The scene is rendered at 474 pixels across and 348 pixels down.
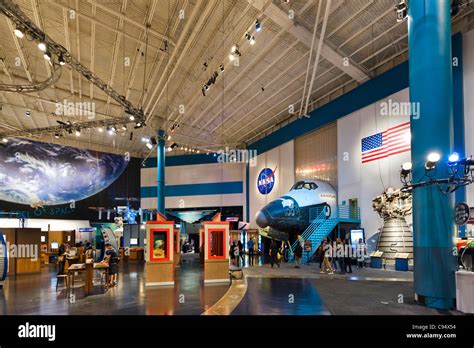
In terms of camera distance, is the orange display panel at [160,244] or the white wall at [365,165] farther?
the white wall at [365,165]

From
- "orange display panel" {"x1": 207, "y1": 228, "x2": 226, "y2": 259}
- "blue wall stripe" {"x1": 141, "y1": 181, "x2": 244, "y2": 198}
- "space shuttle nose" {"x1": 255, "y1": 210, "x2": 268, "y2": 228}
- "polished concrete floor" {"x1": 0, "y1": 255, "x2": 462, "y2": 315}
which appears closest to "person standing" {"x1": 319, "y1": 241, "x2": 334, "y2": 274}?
"polished concrete floor" {"x1": 0, "y1": 255, "x2": 462, "y2": 315}

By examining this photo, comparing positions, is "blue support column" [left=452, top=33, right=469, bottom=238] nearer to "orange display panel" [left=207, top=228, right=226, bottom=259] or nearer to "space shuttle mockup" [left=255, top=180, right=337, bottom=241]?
"space shuttle mockup" [left=255, top=180, right=337, bottom=241]

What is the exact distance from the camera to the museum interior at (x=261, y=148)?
25.5 ft

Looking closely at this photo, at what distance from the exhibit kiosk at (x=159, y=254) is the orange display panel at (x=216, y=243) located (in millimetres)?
1342

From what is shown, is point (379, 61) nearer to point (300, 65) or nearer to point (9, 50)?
point (300, 65)

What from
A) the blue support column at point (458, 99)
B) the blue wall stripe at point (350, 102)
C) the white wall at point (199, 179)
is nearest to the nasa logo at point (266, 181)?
the blue wall stripe at point (350, 102)

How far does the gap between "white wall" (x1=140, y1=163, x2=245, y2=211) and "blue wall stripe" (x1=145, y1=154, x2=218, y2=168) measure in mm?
306

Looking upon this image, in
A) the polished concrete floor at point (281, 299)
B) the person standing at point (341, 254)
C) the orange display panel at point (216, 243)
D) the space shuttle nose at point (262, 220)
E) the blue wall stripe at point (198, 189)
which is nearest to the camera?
the polished concrete floor at point (281, 299)

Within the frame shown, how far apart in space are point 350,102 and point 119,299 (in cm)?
1484

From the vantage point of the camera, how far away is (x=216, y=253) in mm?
12031

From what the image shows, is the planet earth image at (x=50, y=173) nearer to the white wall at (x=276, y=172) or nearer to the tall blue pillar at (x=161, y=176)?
the tall blue pillar at (x=161, y=176)

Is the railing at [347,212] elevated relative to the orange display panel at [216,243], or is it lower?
elevated

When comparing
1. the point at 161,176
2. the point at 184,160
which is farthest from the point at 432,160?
the point at 184,160
